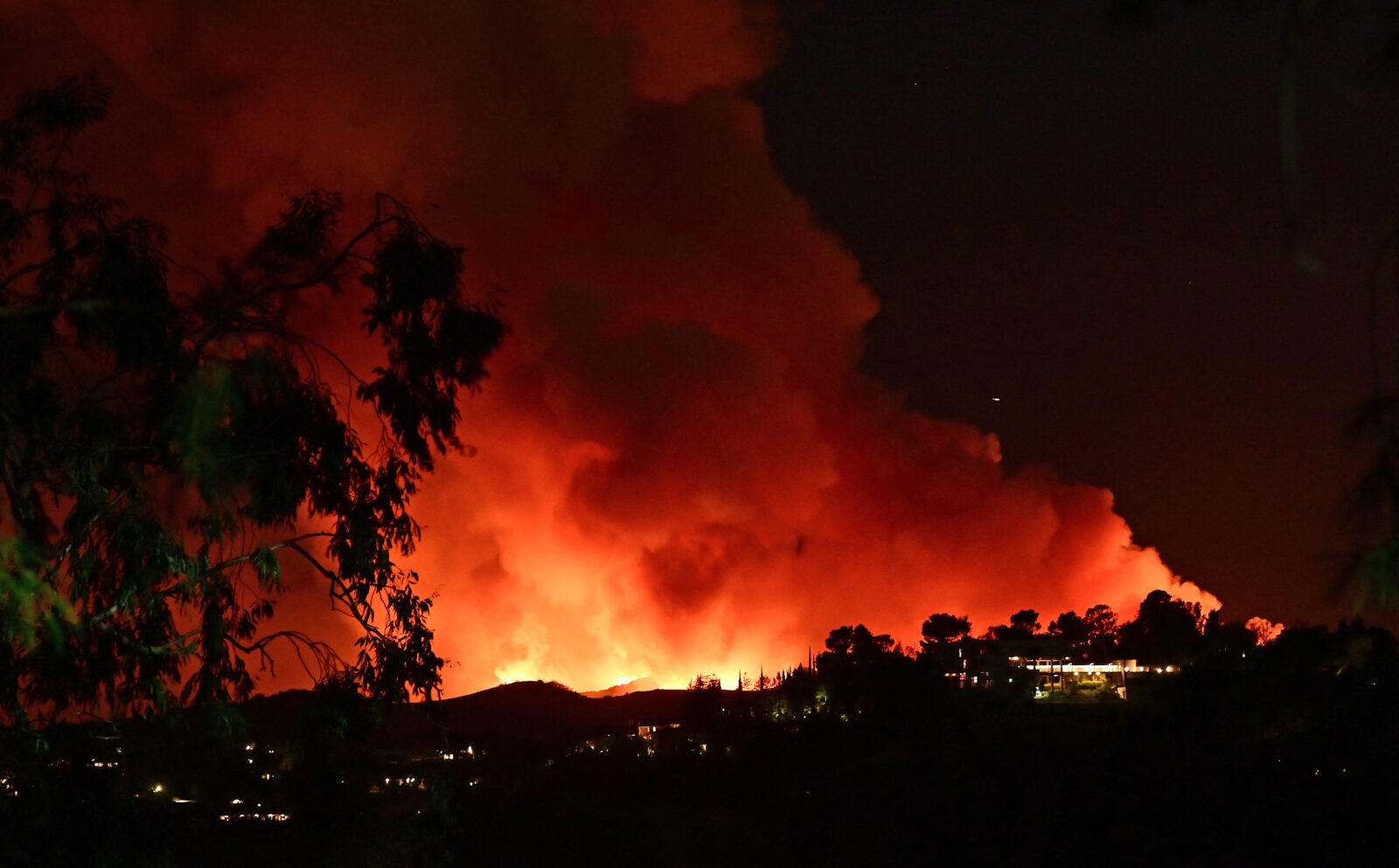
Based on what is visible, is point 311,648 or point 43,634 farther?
point 311,648

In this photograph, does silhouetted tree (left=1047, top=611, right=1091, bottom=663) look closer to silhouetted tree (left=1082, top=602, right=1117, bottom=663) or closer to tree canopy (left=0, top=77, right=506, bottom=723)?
silhouetted tree (left=1082, top=602, right=1117, bottom=663)

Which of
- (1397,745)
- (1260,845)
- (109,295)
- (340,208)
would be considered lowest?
(1260,845)

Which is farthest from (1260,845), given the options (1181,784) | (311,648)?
(311,648)

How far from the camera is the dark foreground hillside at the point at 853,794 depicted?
11.8 meters

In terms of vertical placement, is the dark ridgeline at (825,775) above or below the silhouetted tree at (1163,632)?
below

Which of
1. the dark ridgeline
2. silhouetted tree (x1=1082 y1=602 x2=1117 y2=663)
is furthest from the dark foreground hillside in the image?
silhouetted tree (x1=1082 y1=602 x2=1117 y2=663)

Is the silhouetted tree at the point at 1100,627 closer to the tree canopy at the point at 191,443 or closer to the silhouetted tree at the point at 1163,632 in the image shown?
the silhouetted tree at the point at 1163,632

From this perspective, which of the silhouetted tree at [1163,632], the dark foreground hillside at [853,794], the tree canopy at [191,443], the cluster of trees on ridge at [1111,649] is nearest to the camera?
the tree canopy at [191,443]

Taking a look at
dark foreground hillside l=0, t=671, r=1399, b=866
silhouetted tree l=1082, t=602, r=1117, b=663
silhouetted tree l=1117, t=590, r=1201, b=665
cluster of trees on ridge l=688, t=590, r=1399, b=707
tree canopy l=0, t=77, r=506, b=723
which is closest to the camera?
tree canopy l=0, t=77, r=506, b=723

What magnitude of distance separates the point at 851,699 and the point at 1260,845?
19.1 metres

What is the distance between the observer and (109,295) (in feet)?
25.9

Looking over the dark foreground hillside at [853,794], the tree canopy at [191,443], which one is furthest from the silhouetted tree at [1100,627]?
the tree canopy at [191,443]

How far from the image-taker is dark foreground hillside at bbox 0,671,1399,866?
11.8 meters

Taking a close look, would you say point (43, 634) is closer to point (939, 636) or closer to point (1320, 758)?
point (1320, 758)
